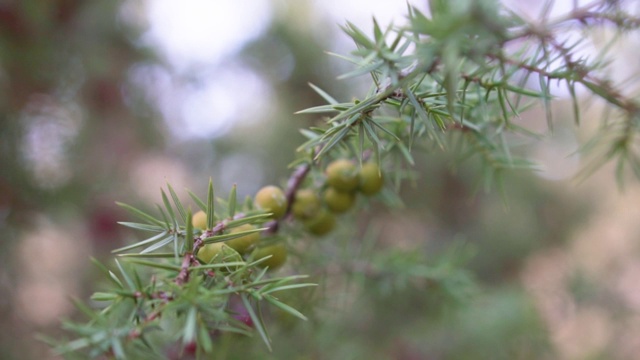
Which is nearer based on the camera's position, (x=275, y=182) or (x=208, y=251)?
(x=208, y=251)

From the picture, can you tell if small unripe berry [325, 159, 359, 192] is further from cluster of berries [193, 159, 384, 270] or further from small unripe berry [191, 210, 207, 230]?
small unripe berry [191, 210, 207, 230]

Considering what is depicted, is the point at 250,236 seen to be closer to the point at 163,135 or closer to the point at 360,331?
the point at 360,331

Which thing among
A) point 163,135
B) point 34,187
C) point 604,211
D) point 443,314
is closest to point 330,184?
point 443,314

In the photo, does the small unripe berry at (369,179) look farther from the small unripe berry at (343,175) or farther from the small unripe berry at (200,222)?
the small unripe berry at (200,222)

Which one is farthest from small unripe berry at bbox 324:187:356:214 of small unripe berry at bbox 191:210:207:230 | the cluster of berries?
small unripe berry at bbox 191:210:207:230

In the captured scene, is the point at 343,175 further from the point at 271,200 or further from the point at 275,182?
the point at 275,182

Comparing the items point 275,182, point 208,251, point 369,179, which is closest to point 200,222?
point 208,251
